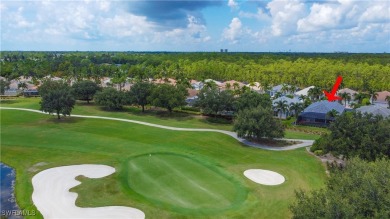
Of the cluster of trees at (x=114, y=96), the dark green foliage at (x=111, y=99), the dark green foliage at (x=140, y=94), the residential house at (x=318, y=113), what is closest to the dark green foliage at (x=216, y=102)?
the cluster of trees at (x=114, y=96)

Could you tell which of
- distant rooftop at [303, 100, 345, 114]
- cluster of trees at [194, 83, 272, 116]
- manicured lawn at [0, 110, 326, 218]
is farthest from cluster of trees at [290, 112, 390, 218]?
distant rooftop at [303, 100, 345, 114]

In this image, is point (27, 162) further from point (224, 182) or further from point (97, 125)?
point (224, 182)

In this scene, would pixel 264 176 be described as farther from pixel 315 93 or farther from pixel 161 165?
pixel 315 93

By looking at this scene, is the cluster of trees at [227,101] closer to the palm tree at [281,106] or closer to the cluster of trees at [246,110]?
the cluster of trees at [246,110]

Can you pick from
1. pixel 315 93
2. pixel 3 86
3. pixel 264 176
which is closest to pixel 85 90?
pixel 3 86

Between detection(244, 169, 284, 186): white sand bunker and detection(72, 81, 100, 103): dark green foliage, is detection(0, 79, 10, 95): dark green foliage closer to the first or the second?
detection(72, 81, 100, 103): dark green foliage

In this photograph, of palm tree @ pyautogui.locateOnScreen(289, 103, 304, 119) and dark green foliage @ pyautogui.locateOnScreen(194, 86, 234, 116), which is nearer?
dark green foliage @ pyautogui.locateOnScreen(194, 86, 234, 116)

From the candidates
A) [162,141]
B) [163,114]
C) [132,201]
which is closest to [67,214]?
[132,201]
